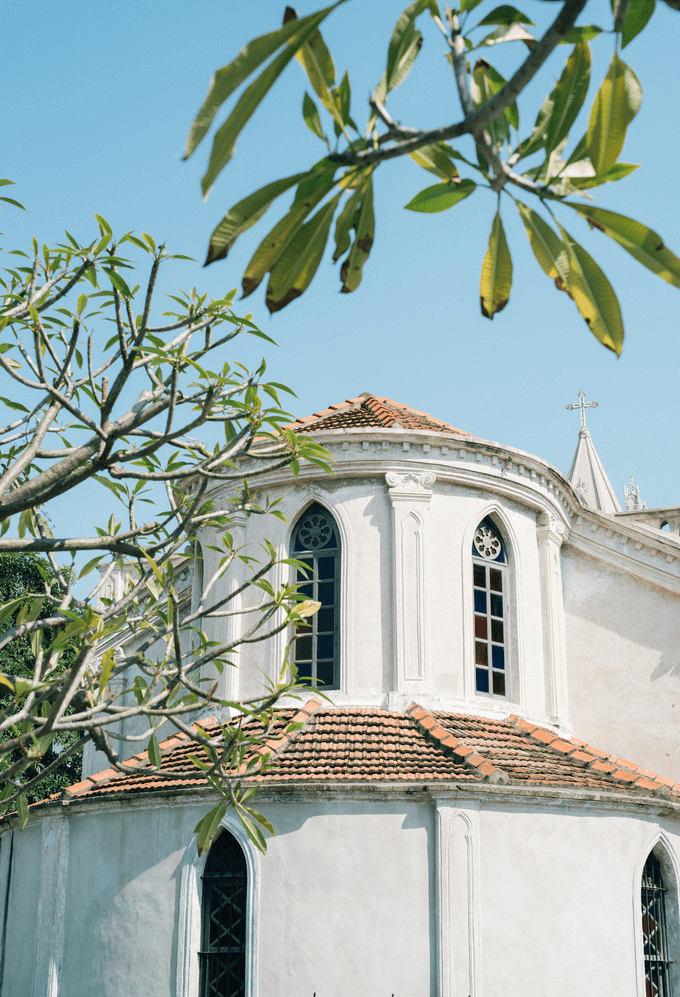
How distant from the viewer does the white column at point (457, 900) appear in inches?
547

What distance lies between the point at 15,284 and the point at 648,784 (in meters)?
11.3

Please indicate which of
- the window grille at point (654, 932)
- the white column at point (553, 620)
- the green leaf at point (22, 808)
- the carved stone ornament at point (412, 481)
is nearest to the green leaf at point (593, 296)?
the green leaf at point (22, 808)

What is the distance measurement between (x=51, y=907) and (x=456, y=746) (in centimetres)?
621

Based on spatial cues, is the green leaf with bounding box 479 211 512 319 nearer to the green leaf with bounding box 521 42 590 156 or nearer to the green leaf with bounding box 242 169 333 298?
the green leaf with bounding box 521 42 590 156

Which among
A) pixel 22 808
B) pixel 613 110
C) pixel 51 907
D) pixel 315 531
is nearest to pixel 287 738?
pixel 315 531

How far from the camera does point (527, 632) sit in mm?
18656

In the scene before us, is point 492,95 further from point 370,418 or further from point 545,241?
point 370,418

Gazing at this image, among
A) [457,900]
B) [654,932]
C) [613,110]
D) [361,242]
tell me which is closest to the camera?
[613,110]

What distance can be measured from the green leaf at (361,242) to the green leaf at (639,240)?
70 centimetres

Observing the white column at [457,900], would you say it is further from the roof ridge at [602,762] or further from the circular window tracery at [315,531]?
the circular window tracery at [315,531]

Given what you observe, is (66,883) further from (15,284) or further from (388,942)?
(15,284)

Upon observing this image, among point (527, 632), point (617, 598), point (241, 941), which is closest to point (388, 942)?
point (241, 941)

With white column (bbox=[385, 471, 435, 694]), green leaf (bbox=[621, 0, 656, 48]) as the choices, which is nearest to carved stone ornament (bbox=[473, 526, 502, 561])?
white column (bbox=[385, 471, 435, 694])

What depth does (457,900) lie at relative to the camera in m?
14.2
